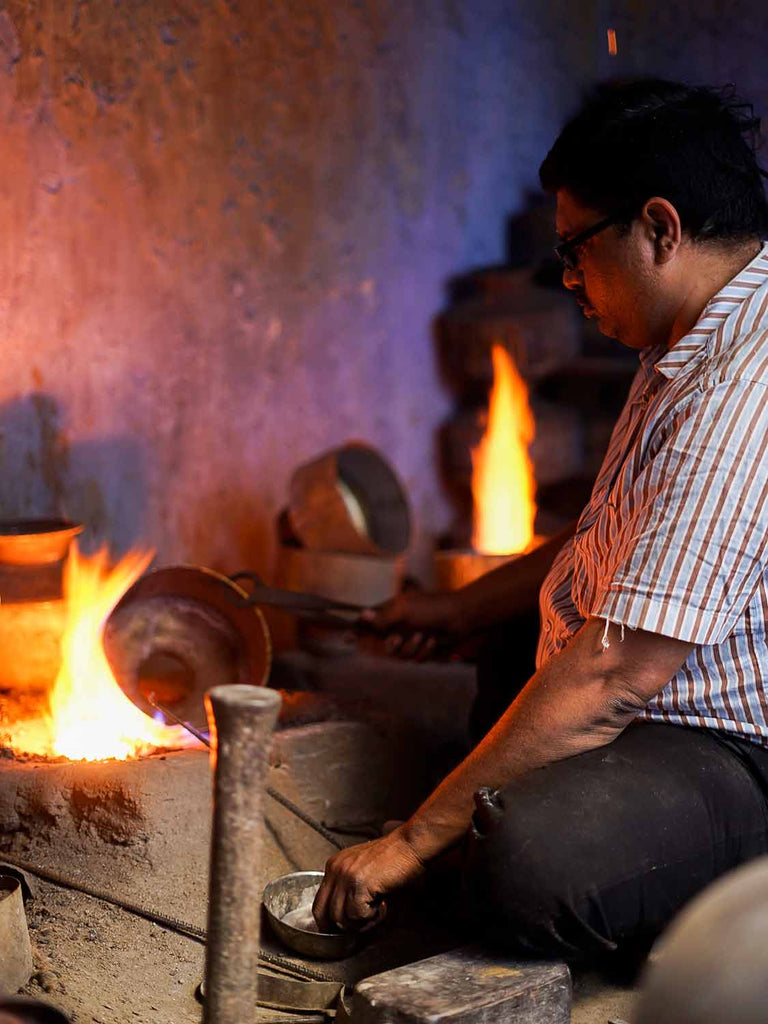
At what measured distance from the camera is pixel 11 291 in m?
3.59

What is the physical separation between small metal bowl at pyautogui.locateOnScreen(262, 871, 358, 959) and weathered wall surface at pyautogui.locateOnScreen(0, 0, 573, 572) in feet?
5.35

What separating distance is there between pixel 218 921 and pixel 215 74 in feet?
11.0

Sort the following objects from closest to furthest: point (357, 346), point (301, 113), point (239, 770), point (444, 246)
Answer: point (239, 770) < point (301, 113) < point (357, 346) < point (444, 246)

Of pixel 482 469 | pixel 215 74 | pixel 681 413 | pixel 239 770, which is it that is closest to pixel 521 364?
→ pixel 482 469

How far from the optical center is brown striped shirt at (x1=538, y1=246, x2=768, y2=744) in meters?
2.10

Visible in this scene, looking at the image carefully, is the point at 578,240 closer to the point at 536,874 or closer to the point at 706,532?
the point at 706,532

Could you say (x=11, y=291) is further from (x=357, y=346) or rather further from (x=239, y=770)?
(x=239, y=770)

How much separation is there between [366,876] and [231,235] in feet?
9.21

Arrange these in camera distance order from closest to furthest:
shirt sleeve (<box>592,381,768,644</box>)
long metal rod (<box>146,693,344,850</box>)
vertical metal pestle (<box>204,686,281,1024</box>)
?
vertical metal pestle (<box>204,686,281,1024</box>) < shirt sleeve (<box>592,381,768,644</box>) < long metal rod (<box>146,693,344,850</box>)

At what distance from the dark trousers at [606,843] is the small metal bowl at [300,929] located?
1.18 feet

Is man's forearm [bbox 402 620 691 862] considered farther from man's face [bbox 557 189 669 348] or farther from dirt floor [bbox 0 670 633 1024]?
man's face [bbox 557 189 669 348]

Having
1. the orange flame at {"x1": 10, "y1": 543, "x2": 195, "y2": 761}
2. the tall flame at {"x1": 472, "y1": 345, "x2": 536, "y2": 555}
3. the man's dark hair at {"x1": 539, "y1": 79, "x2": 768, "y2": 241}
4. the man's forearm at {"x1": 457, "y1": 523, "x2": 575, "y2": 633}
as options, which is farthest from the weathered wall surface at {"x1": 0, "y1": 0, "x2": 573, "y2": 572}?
the man's dark hair at {"x1": 539, "y1": 79, "x2": 768, "y2": 241}

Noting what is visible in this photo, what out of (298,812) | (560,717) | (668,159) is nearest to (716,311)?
(668,159)

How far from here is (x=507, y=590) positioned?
125 inches
